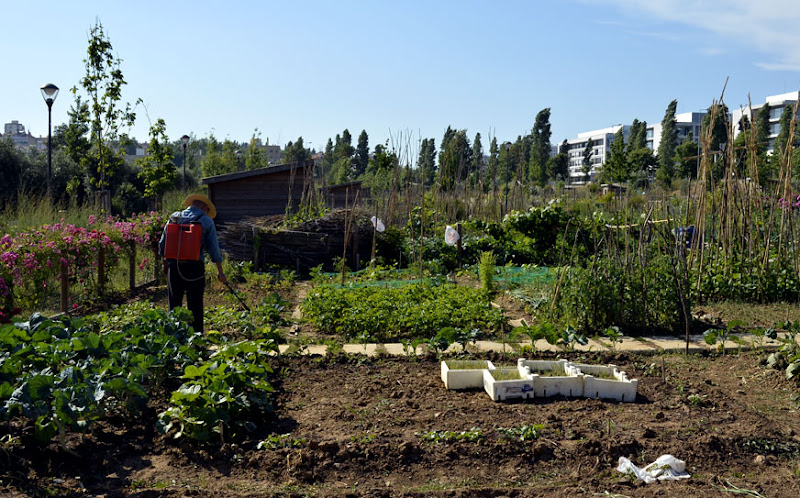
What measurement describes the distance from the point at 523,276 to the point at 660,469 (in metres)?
6.68

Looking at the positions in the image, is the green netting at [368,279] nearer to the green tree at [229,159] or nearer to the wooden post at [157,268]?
the wooden post at [157,268]

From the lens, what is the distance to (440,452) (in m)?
3.71

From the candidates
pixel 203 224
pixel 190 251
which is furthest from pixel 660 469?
pixel 203 224

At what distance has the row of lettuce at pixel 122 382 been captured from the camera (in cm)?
356

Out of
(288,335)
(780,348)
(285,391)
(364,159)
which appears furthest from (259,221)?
(364,159)

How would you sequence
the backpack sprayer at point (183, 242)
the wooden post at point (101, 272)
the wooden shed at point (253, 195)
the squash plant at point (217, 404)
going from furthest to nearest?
the wooden shed at point (253, 195)
the wooden post at point (101, 272)
the backpack sprayer at point (183, 242)
the squash plant at point (217, 404)

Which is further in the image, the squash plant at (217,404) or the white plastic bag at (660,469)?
the squash plant at (217,404)

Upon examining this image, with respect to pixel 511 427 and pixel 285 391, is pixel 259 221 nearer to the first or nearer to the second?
pixel 285 391

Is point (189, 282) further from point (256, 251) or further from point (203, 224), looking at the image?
point (256, 251)

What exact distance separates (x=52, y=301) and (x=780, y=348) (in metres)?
8.63

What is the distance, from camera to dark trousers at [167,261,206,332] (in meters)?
6.63

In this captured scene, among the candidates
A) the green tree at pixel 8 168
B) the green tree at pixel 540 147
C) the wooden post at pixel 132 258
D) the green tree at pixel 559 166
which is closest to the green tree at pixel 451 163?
the wooden post at pixel 132 258

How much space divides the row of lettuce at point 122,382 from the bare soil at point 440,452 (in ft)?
0.44

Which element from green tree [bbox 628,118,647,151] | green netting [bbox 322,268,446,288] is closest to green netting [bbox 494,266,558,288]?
green netting [bbox 322,268,446,288]
